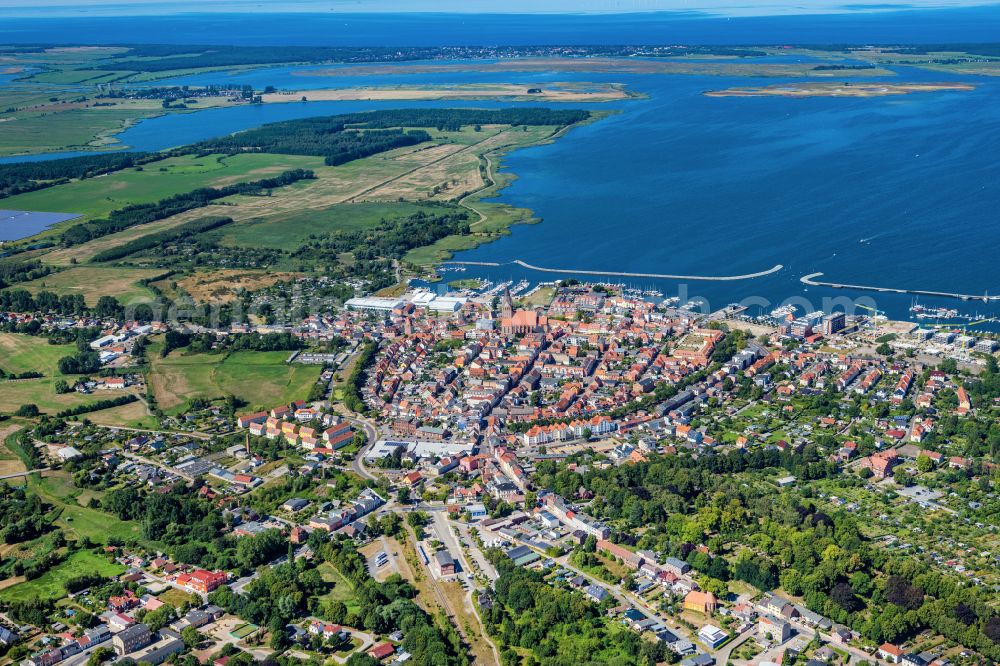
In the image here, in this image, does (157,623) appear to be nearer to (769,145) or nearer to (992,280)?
(992,280)

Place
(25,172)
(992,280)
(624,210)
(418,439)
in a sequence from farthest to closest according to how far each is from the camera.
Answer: (25,172) → (624,210) → (992,280) → (418,439)

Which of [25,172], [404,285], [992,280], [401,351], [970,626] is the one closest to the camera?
[970,626]

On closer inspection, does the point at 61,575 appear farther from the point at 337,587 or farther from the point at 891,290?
the point at 891,290

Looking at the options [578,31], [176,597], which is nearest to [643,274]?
[176,597]

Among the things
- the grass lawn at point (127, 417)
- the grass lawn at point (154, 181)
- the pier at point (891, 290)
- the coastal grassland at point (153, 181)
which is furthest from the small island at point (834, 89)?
the grass lawn at point (127, 417)

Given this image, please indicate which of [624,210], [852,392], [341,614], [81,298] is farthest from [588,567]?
[624,210]
